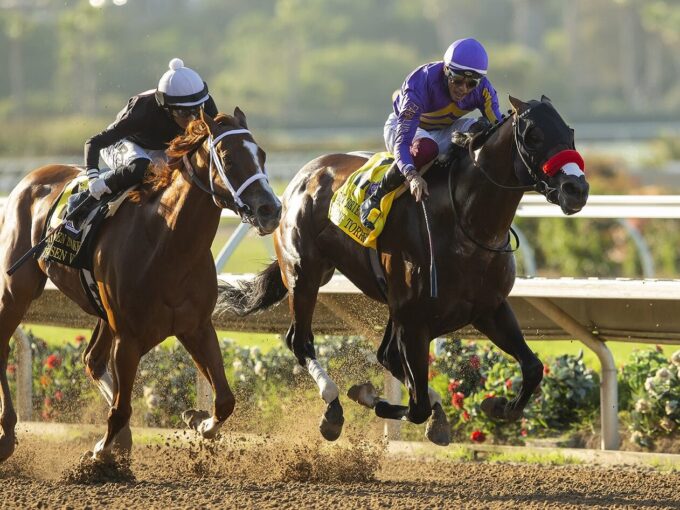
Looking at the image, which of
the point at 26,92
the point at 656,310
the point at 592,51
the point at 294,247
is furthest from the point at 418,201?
the point at 592,51

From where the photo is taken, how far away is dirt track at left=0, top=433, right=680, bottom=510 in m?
5.30

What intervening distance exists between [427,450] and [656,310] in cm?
140

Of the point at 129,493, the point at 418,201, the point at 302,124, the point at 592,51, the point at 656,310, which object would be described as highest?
the point at 592,51

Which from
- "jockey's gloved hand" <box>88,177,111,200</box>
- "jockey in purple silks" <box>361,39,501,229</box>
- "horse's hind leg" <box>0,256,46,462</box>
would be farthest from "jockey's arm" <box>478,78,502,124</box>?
→ "horse's hind leg" <box>0,256,46,462</box>

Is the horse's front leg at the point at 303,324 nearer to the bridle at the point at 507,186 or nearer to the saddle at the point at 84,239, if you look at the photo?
the saddle at the point at 84,239

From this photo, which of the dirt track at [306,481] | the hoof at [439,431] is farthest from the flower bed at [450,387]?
the hoof at [439,431]

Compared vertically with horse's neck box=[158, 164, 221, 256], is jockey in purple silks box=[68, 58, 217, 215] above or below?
above

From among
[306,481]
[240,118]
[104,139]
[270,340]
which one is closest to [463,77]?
[240,118]

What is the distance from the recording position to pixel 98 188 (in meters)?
5.87

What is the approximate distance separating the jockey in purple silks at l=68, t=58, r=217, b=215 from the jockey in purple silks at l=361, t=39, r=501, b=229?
843 millimetres

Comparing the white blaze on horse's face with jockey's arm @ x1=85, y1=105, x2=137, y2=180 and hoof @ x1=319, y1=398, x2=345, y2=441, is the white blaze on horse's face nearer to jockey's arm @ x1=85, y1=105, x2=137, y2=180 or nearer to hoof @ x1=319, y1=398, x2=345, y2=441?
jockey's arm @ x1=85, y1=105, x2=137, y2=180

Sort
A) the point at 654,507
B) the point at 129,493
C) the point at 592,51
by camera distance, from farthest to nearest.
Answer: the point at 592,51
the point at 129,493
the point at 654,507

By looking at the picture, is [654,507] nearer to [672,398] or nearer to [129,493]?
Result: [672,398]

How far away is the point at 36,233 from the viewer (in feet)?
21.2
